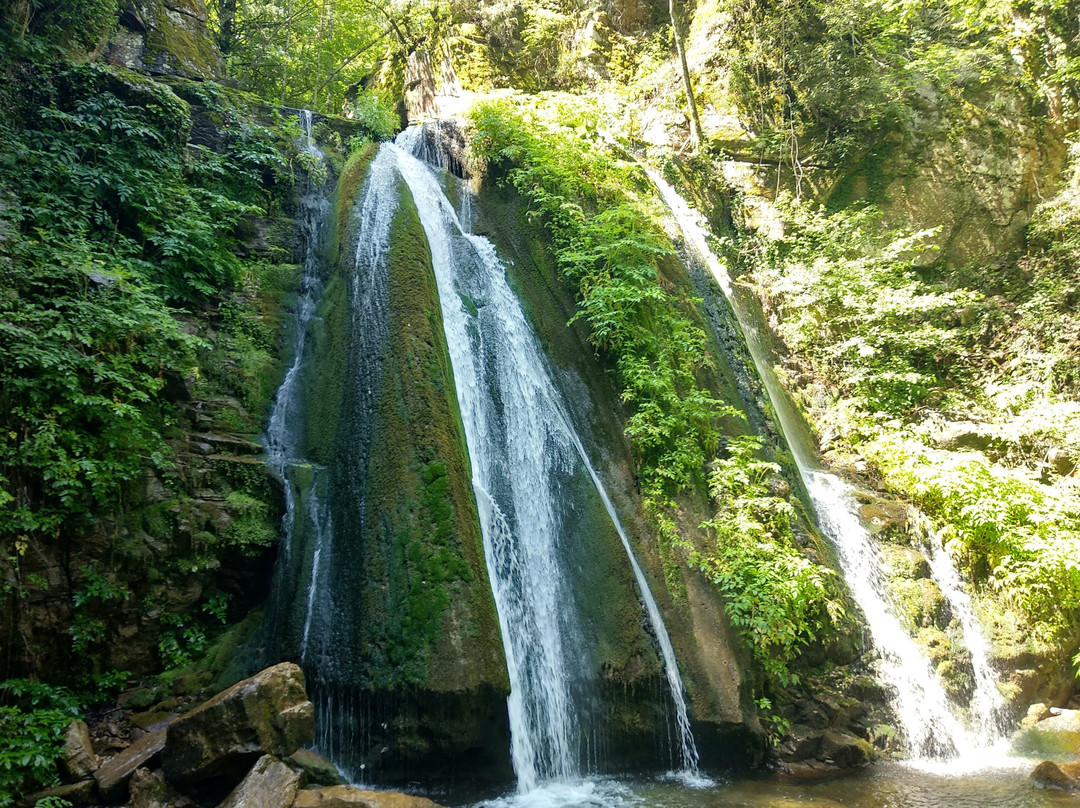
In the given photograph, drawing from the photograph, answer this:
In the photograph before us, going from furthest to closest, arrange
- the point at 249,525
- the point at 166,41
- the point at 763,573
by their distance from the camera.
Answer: the point at 166,41 < the point at 763,573 < the point at 249,525

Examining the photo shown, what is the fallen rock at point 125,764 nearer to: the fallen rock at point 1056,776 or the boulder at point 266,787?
the boulder at point 266,787

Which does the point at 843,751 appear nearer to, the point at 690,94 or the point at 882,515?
the point at 882,515

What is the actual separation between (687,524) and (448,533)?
10.2 ft

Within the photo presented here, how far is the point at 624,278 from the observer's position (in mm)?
9195

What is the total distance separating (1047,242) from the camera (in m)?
12.8

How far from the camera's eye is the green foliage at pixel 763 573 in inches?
255

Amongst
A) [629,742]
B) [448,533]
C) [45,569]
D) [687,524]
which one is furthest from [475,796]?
[45,569]

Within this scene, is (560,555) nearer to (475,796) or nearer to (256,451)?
(475,796)

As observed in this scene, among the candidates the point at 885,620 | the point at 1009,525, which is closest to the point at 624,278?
the point at 885,620

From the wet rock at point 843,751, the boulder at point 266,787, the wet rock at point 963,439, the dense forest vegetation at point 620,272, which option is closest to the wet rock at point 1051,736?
the dense forest vegetation at point 620,272

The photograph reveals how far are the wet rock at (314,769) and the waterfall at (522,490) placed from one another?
1.58 metres

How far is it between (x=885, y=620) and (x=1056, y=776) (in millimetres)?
2205

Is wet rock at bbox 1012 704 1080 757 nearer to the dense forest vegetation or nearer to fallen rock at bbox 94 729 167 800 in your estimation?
the dense forest vegetation

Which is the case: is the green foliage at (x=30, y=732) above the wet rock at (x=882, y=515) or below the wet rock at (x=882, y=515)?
below
